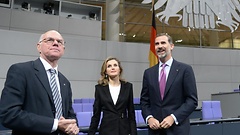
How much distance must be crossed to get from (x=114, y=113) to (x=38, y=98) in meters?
0.88

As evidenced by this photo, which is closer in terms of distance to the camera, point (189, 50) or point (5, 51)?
point (5, 51)

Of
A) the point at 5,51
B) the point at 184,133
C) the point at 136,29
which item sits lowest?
the point at 184,133

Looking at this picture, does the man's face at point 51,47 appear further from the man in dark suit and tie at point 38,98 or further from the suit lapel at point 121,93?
the suit lapel at point 121,93

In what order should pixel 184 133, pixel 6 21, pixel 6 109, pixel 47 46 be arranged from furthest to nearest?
pixel 6 21
pixel 184 133
pixel 47 46
pixel 6 109

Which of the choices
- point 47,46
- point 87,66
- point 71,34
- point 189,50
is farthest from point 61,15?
point 47,46

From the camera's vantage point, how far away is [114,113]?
1.83 meters

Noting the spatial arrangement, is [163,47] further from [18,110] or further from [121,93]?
[18,110]

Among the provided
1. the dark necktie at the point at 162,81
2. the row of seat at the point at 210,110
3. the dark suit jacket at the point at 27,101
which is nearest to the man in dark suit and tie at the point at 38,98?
the dark suit jacket at the point at 27,101

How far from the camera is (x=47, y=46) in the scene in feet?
3.86

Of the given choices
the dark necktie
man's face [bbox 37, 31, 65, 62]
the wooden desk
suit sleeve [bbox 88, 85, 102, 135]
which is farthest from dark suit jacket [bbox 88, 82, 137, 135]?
the wooden desk

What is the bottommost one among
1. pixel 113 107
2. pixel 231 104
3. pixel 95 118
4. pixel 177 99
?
pixel 231 104

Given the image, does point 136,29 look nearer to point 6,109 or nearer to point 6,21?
point 6,21

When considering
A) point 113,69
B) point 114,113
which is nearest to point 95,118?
point 114,113

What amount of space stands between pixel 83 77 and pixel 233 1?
6.96m
